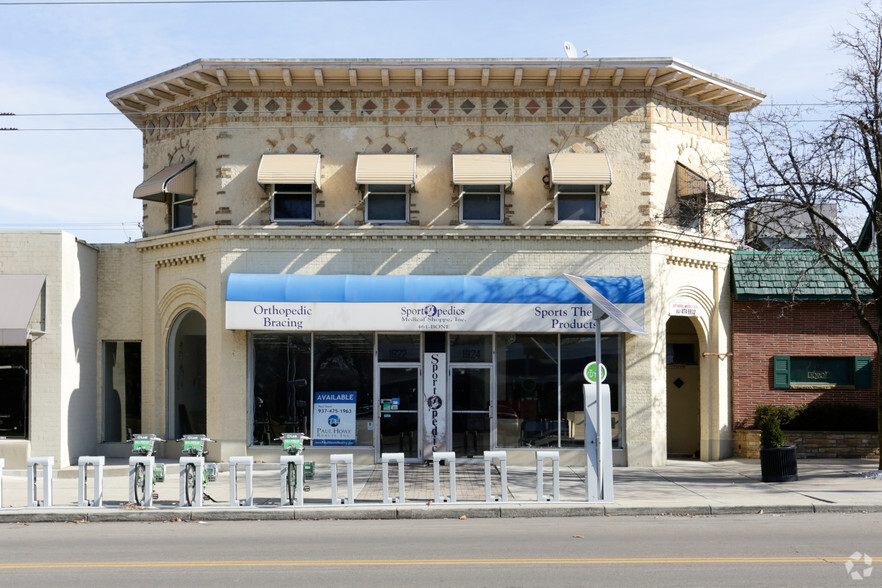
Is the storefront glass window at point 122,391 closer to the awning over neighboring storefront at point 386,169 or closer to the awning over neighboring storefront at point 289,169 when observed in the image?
the awning over neighboring storefront at point 289,169

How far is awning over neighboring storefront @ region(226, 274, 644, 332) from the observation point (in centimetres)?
1858

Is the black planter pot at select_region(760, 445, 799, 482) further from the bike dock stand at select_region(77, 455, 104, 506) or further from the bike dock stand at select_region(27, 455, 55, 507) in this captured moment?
the bike dock stand at select_region(27, 455, 55, 507)

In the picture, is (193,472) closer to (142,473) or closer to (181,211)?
(142,473)

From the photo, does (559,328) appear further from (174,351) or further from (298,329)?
(174,351)

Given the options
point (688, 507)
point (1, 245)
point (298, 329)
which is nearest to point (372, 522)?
point (688, 507)

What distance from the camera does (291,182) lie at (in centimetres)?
1869

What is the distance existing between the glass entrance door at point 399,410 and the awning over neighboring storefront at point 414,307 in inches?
48.5

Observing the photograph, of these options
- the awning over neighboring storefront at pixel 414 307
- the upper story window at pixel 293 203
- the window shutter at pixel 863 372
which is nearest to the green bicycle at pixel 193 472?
the awning over neighboring storefront at pixel 414 307

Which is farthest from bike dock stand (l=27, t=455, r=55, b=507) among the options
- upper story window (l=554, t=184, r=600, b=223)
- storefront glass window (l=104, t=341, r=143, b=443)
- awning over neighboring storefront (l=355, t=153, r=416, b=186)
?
upper story window (l=554, t=184, r=600, b=223)

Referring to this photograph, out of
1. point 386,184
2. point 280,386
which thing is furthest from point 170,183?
point 280,386

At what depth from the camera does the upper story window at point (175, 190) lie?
63.1ft

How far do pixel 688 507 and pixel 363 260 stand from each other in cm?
871

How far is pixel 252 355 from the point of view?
19.2 metres

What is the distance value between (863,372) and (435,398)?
32.5ft
